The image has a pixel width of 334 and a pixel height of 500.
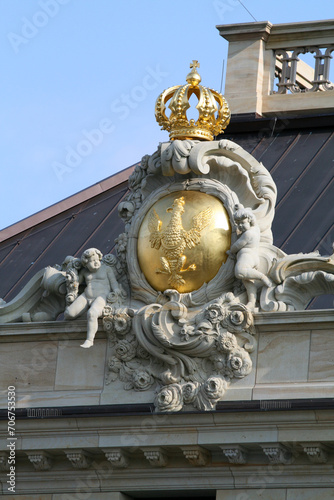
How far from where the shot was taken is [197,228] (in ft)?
80.6

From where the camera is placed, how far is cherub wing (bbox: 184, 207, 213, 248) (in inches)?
966

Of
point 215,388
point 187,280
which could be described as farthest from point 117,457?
point 187,280

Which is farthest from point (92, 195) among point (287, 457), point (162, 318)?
point (287, 457)

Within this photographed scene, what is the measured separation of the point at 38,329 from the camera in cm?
2523

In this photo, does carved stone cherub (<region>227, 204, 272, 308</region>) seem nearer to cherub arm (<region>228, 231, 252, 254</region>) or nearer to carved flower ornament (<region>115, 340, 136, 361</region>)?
cherub arm (<region>228, 231, 252, 254</region>)

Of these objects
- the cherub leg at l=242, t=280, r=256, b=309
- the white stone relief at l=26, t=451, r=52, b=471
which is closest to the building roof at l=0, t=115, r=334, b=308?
the cherub leg at l=242, t=280, r=256, b=309

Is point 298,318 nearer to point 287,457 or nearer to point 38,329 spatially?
point 287,457

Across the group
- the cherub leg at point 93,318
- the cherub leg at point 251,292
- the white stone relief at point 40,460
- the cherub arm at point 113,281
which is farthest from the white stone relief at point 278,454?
the cherub arm at point 113,281

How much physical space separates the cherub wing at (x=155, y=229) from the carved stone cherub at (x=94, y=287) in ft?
2.62

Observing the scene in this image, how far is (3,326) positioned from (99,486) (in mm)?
2807

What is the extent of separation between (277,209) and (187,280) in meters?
3.37

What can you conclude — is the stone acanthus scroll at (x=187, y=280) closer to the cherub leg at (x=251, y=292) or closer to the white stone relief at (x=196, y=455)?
the cherub leg at (x=251, y=292)

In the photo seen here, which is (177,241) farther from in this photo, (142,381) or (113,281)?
(142,381)

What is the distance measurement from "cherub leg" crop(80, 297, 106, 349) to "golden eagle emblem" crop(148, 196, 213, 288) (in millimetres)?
935
